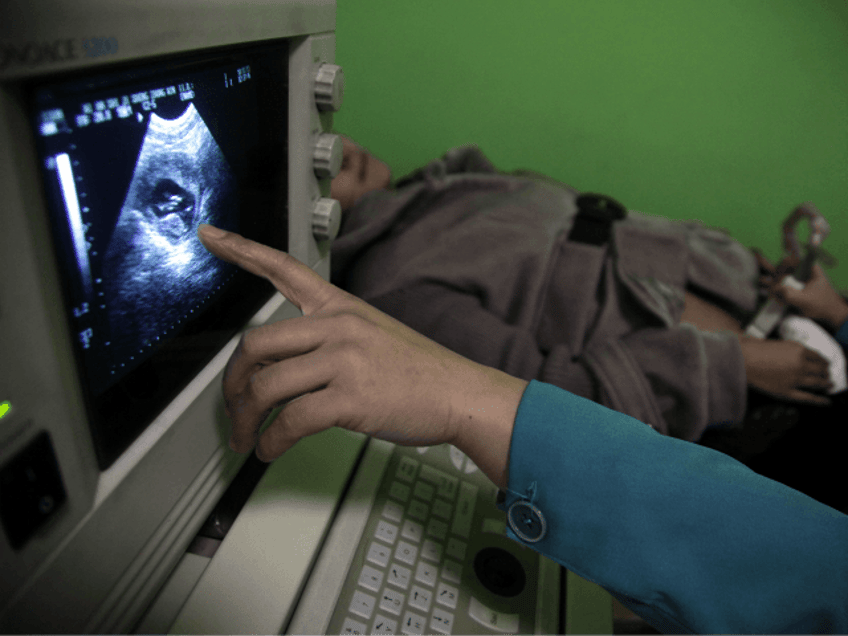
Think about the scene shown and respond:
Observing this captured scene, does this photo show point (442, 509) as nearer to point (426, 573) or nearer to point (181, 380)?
point (426, 573)

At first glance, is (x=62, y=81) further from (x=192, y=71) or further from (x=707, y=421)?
(x=707, y=421)

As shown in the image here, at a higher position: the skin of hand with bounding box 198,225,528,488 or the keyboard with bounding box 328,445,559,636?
the skin of hand with bounding box 198,225,528,488

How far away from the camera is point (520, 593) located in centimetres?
48

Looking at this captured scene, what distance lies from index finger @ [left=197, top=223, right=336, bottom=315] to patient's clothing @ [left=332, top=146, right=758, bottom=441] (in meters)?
0.43

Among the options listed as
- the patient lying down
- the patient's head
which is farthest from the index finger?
the patient's head

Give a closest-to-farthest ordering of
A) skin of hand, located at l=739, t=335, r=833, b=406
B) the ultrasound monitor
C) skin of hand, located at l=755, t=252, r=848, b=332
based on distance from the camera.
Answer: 1. the ultrasound monitor
2. skin of hand, located at l=739, t=335, r=833, b=406
3. skin of hand, located at l=755, t=252, r=848, b=332

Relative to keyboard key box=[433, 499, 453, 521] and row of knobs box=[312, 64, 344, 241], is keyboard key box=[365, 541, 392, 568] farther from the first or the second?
row of knobs box=[312, 64, 344, 241]

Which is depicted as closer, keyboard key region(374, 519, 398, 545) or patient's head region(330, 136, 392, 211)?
keyboard key region(374, 519, 398, 545)

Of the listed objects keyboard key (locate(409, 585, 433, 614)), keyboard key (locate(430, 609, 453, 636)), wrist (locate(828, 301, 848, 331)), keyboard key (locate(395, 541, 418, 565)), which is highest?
keyboard key (locate(395, 541, 418, 565))

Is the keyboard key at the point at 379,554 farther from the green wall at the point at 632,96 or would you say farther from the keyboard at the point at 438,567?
the green wall at the point at 632,96

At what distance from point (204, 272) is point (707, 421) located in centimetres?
90

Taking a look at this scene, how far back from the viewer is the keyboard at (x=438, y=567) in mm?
426

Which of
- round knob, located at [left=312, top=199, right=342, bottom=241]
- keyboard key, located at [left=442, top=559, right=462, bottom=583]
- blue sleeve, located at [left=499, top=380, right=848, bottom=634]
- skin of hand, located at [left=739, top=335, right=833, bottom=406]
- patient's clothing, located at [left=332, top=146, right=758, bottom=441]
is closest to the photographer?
blue sleeve, located at [left=499, top=380, right=848, bottom=634]

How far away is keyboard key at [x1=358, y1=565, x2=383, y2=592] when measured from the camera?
43 centimetres
